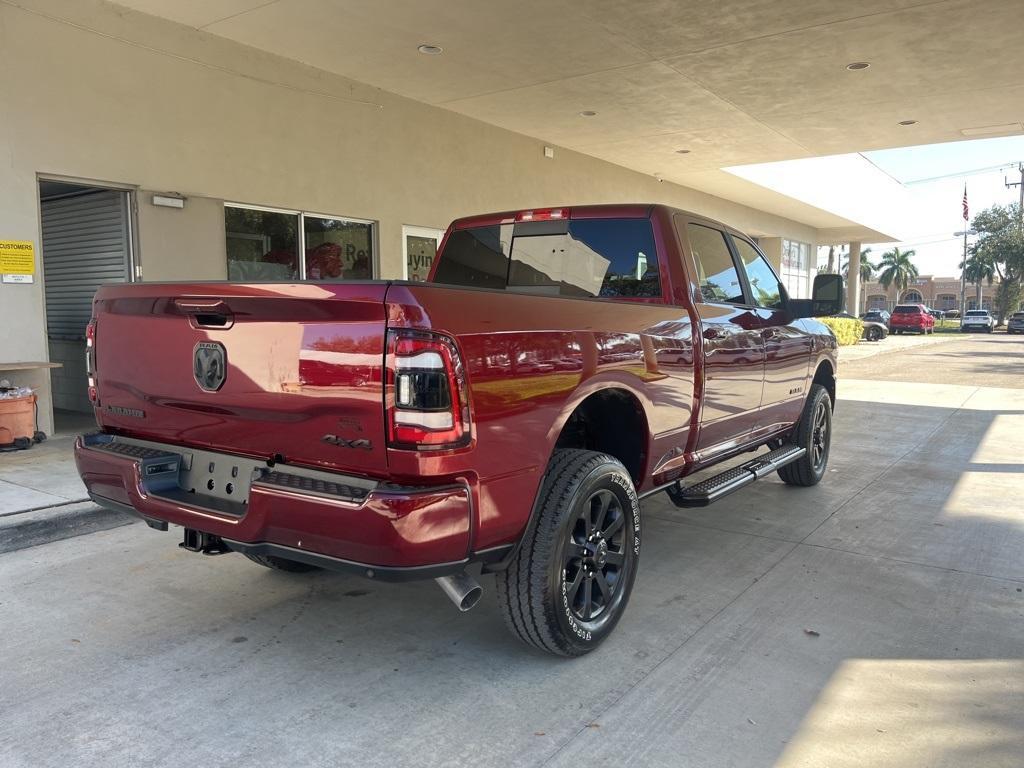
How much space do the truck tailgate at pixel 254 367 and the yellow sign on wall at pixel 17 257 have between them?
523 cm

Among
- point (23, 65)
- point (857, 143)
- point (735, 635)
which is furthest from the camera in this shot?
point (857, 143)

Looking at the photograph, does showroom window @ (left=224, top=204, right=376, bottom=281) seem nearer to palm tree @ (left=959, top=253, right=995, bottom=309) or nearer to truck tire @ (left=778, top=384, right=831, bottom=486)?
truck tire @ (left=778, top=384, right=831, bottom=486)

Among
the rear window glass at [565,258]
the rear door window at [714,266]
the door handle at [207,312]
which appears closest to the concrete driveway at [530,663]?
the door handle at [207,312]

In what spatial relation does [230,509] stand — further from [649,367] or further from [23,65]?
[23,65]

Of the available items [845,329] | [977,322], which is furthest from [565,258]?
[977,322]

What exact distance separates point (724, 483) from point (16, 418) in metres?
6.83

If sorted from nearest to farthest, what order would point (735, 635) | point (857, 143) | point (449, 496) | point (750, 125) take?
1. point (449, 496)
2. point (735, 635)
3. point (750, 125)
4. point (857, 143)

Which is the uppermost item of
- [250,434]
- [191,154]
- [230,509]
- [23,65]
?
[23,65]

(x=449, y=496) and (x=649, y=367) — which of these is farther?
(x=649, y=367)

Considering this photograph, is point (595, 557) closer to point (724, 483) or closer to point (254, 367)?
point (724, 483)

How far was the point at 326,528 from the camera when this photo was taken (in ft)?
8.82

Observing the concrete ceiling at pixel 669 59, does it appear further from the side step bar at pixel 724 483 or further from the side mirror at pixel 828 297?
the side step bar at pixel 724 483

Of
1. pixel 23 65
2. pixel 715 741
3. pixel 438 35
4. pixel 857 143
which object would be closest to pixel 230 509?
pixel 715 741

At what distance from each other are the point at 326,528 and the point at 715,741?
1.63 meters
